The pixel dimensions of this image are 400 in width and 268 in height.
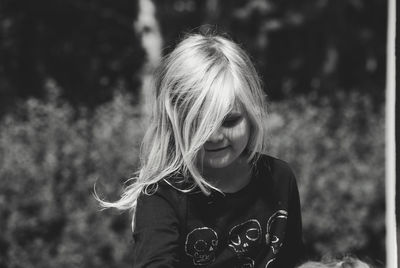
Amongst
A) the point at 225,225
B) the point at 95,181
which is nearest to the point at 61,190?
the point at 95,181

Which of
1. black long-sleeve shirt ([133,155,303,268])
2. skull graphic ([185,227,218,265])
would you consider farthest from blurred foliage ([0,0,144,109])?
skull graphic ([185,227,218,265])

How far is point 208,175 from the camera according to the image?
7.36ft

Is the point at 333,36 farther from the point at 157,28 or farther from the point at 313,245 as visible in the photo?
the point at 313,245

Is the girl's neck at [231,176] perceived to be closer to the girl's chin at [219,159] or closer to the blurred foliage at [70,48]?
the girl's chin at [219,159]

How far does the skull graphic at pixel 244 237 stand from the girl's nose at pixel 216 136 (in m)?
0.29

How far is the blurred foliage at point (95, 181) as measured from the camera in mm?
4668

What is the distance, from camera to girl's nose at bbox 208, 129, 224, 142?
2.08 metres

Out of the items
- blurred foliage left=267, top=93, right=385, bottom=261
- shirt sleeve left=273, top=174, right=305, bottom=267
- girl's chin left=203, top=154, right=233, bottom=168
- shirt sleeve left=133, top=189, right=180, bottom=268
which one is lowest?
blurred foliage left=267, top=93, right=385, bottom=261

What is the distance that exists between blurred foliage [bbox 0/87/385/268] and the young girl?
230cm

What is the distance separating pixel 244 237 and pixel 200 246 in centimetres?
14

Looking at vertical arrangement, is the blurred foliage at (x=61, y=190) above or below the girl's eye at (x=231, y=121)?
below

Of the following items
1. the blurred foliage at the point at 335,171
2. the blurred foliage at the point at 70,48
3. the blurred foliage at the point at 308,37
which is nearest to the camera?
the blurred foliage at the point at 335,171

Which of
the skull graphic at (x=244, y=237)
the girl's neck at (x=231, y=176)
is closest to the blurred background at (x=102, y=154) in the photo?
the girl's neck at (x=231, y=176)

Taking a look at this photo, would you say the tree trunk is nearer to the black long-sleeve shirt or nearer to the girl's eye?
the black long-sleeve shirt
